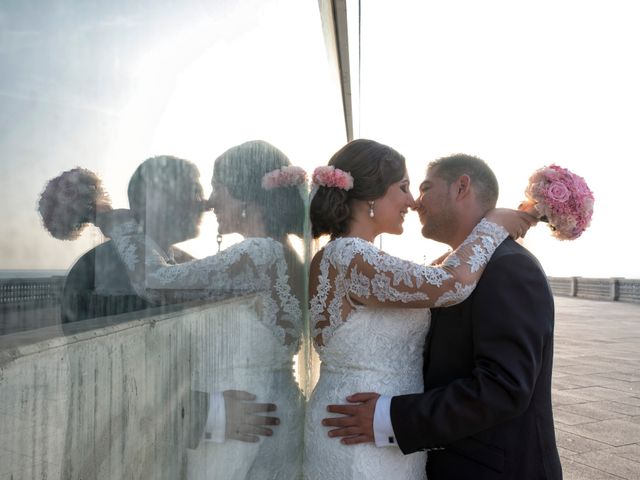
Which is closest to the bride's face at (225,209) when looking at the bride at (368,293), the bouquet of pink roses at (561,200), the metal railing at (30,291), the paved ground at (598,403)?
the bride at (368,293)

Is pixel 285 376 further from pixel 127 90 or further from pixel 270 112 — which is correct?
pixel 127 90

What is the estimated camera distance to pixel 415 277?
6.13ft

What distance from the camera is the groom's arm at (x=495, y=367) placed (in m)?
1.83

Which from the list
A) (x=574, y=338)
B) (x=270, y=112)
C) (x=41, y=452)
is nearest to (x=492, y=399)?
(x=270, y=112)

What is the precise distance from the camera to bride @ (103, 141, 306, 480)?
1.28m

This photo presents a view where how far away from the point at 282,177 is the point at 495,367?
956 millimetres

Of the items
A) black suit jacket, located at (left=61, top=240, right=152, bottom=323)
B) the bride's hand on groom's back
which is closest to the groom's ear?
the bride's hand on groom's back

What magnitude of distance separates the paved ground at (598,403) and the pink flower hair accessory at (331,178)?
301cm

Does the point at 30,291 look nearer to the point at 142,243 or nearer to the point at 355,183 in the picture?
the point at 142,243

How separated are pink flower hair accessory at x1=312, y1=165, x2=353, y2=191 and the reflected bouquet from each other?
131 cm

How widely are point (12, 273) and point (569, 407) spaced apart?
6.16 metres

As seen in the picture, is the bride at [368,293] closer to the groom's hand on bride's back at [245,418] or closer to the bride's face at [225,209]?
the groom's hand on bride's back at [245,418]

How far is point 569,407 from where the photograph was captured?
19.1 ft

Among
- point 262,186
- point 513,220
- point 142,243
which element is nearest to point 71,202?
point 142,243
